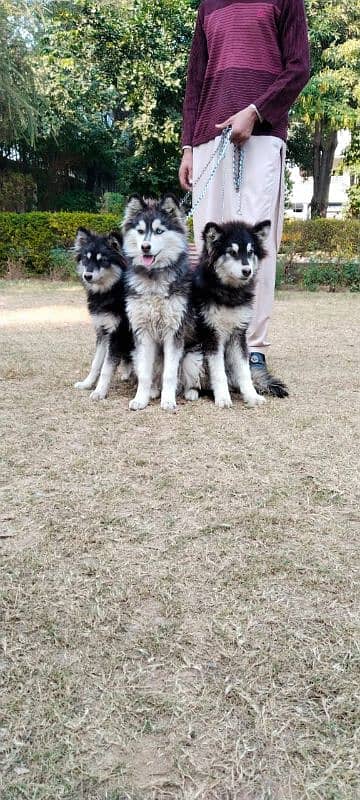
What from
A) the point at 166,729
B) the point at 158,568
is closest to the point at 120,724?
the point at 166,729

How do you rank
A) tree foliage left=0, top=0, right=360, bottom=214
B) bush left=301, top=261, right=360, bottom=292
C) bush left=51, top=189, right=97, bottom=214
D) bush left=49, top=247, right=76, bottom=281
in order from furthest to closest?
bush left=51, top=189, right=97, bottom=214, tree foliage left=0, top=0, right=360, bottom=214, bush left=49, top=247, right=76, bottom=281, bush left=301, top=261, right=360, bottom=292

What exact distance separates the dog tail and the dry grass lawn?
0.53 meters

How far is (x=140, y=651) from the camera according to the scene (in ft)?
4.15

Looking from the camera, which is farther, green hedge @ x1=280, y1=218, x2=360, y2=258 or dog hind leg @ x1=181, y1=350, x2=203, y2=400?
green hedge @ x1=280, y1=218, x2=360, y2=258

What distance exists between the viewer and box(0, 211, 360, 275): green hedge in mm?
11289

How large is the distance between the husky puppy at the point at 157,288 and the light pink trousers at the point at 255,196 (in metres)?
0.40

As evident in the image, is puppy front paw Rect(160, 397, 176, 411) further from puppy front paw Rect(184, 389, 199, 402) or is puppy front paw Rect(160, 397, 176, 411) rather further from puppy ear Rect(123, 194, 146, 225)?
puppy ear Rect(123, 194, 146, 225)

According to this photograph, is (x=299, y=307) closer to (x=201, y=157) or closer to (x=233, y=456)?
(x=201, y=157)

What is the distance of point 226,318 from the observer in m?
3.09

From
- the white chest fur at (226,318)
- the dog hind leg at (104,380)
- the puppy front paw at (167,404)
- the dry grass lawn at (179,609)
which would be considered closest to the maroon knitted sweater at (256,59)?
the white chest fur at (226,318)

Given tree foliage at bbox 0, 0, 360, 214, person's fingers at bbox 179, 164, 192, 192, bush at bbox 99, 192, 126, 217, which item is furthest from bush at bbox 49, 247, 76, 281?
person's fingers at bbox 179, 164, 192, 192

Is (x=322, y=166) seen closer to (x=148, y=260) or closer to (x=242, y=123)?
(x=242, y=123)

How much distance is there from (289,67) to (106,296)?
159 centimetres

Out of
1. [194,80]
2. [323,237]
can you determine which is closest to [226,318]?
[194,80]
